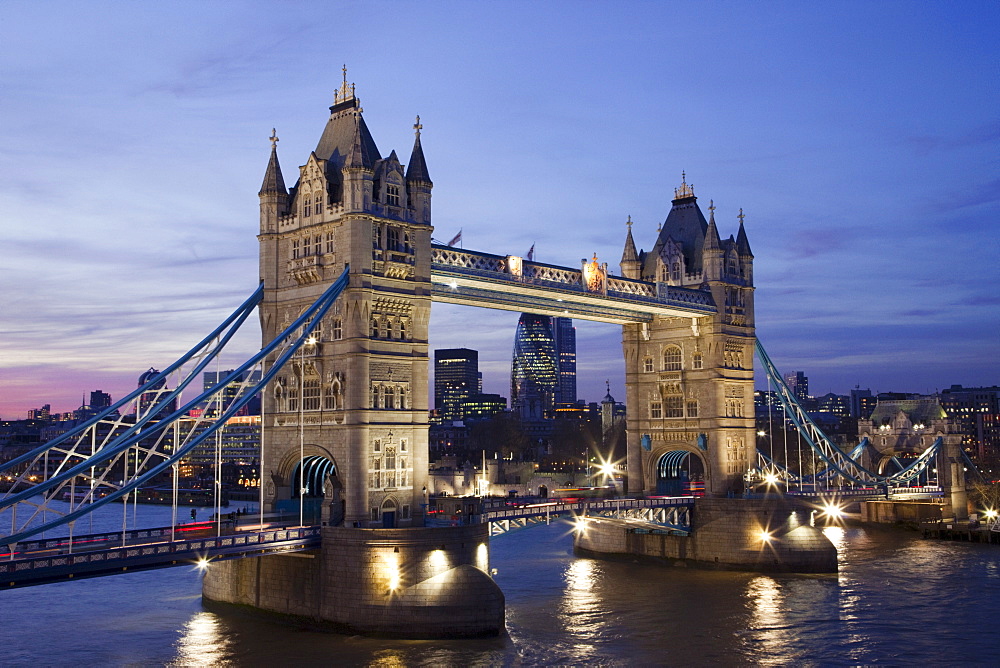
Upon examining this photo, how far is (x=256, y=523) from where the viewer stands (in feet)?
152

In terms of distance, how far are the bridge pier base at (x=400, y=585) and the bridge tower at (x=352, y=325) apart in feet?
9.85

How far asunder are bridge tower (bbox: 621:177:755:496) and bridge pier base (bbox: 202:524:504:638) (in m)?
30.2

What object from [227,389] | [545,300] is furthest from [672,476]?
[227,389]

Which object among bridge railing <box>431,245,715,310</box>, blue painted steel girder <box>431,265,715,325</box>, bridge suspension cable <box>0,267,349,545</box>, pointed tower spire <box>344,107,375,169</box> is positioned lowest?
bridge suspension cable <box>0,267,349,545</box>

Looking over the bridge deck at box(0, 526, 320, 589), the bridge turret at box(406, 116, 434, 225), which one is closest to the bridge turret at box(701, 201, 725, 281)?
the bridge turret at box(406, 116, 434, 225)

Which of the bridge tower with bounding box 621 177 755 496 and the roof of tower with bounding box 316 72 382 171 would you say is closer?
the roof of tower with bounding box 316 72 382 171

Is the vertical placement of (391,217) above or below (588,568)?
above

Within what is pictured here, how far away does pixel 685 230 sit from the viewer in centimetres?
7481

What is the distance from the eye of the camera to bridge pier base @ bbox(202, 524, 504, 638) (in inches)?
1661

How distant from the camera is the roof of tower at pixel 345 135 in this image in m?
49.1

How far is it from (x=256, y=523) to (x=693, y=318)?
119ft

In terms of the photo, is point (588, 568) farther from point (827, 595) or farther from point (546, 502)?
point (827, 595)

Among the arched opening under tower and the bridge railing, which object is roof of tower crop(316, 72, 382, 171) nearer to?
the bridge railing

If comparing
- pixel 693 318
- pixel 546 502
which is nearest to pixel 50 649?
pixel 546 502
